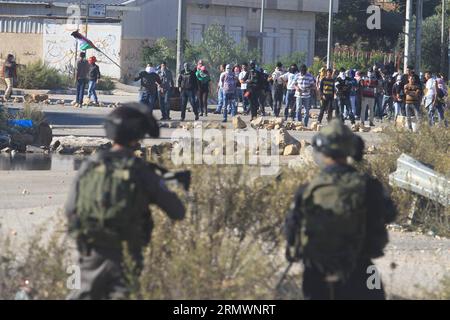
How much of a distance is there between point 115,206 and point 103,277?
16.9 inches

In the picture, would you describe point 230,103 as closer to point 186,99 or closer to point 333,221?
point 186,99

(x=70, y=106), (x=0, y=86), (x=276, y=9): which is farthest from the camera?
(x=276, y=9)

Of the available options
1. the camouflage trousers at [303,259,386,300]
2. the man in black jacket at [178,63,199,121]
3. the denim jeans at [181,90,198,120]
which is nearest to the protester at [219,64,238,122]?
the denim jeans at [181,90,198,120]

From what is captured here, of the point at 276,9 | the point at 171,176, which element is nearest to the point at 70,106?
the point at 171,176

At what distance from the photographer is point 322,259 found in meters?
6.03

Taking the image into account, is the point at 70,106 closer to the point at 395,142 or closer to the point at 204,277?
the point at 395,142

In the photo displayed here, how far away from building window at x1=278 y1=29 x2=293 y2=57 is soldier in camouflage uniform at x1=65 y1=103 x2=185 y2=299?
5750cm

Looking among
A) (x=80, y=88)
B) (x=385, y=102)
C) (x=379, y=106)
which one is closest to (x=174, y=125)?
(x=80, y=88)

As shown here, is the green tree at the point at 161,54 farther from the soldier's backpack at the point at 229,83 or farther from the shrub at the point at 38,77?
the soldier's backpack at the point at 229,83

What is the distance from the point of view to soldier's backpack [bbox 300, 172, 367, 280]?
593 cm

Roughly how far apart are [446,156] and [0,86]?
30304mm

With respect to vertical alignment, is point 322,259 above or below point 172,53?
below

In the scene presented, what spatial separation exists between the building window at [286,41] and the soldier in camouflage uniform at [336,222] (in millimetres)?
57261

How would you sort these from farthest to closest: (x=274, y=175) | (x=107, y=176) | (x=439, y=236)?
(x=439, y=236)
(x=274, y=175)
(x=107, y=176)
